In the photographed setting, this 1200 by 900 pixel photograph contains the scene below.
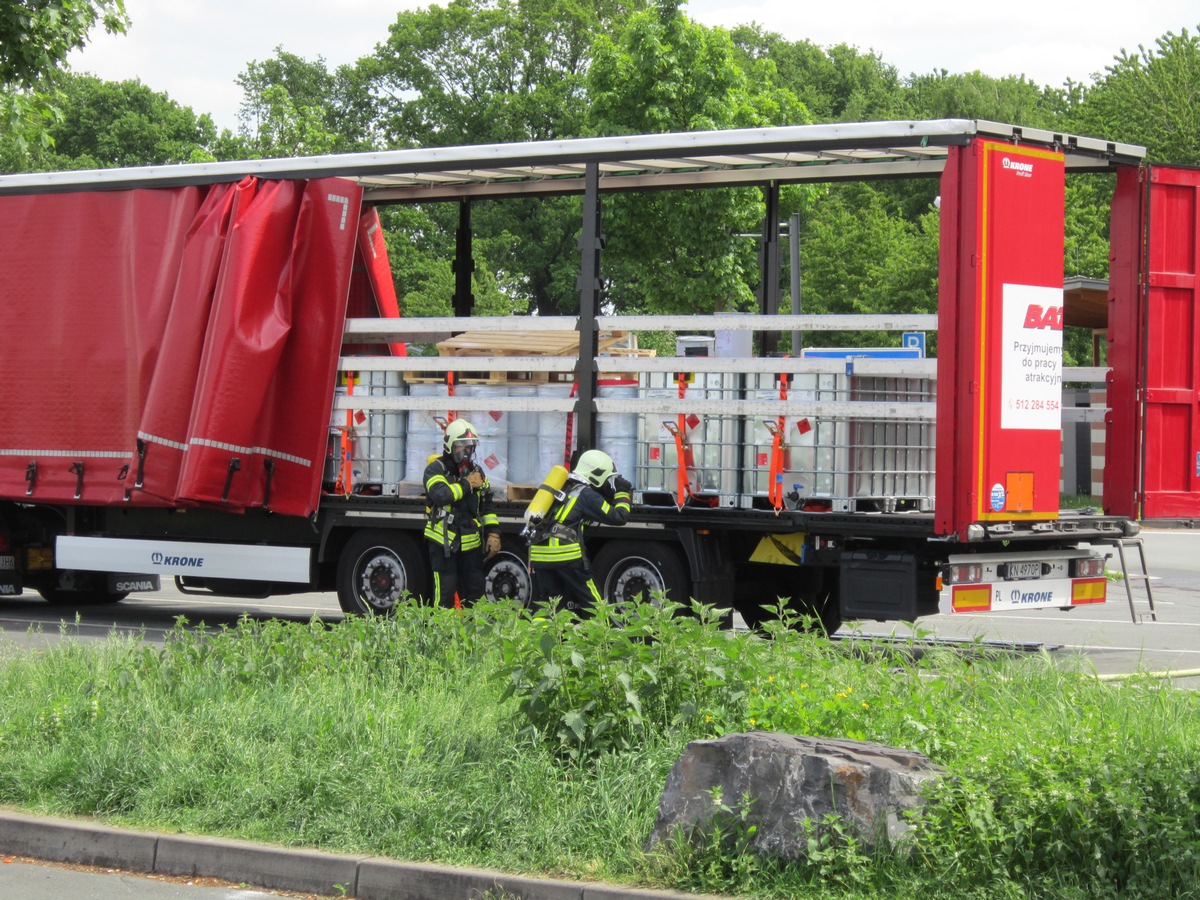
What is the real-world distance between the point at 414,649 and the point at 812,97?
59.5m

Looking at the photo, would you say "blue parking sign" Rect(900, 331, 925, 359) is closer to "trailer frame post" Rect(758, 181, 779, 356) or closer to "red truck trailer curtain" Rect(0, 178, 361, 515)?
"trailer frame post" Rect(758, 181, 779, 356)

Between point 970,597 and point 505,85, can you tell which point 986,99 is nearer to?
point 505,85

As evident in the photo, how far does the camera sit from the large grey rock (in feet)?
17.3

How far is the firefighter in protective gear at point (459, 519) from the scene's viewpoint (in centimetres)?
1168

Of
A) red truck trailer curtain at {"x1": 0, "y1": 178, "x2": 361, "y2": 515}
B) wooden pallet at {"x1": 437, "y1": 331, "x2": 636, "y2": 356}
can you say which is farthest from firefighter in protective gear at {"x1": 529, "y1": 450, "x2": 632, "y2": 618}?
red truck trailer curtain at {"x1": 0, "y1": 178, "x2": 361, "y2": 515}

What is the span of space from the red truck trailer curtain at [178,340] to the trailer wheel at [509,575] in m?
1.68

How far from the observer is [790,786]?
537 centimetres

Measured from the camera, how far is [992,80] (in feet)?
197

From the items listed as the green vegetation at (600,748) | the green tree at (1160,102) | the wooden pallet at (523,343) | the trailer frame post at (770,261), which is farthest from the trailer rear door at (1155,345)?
the green tree at (1160,102)

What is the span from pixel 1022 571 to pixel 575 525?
10.6 feet

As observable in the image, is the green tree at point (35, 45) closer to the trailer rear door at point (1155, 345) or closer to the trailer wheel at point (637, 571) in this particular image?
the trailer wheel at point (637, 571)

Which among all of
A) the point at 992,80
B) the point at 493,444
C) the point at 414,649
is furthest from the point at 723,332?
the point at 992,80

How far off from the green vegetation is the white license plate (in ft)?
10.7

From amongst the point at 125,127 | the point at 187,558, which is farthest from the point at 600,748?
the point at 125,127
